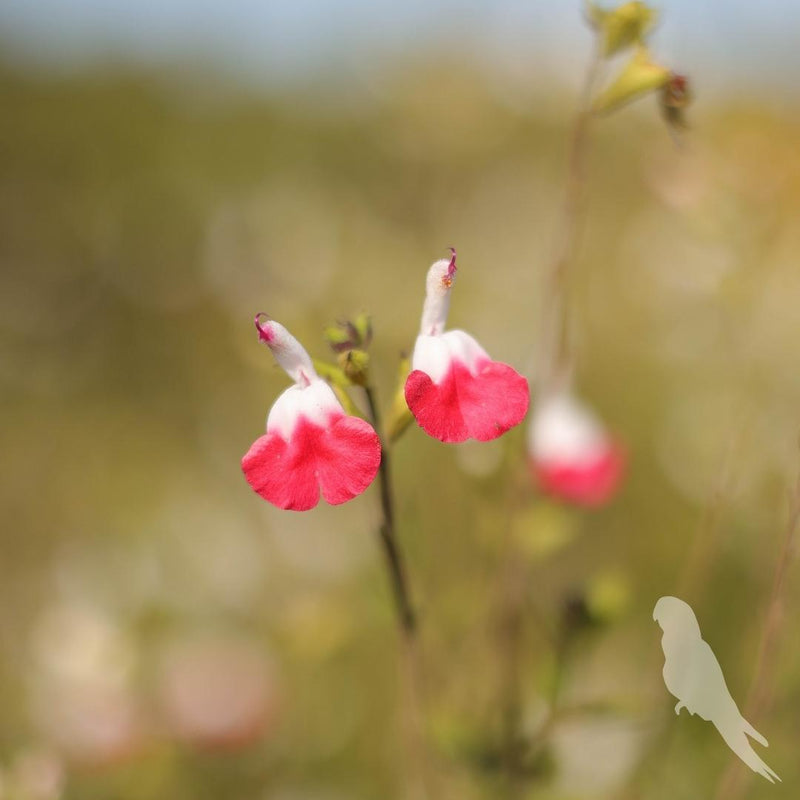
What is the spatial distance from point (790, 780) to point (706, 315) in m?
1.20

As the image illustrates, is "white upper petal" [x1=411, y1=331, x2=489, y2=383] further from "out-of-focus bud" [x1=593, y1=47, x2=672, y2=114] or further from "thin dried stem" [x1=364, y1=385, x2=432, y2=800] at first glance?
"out-of-focus bud" [x1=593, y1=47, x2=672, y2=114]

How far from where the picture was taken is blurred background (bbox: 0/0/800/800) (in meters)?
1.11

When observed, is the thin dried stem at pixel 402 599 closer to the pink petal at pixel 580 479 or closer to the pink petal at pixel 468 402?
the pink petal at pixel 468 402

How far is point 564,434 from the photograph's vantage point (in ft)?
4.17

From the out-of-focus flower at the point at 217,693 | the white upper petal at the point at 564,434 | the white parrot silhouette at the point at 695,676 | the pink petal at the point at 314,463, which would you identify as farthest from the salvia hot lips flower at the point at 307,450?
the out-of-focus flower at the point at 217,693

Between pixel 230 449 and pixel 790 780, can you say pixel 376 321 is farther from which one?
pixel 790 780

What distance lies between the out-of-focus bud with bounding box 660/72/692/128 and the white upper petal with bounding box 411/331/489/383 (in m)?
0.35

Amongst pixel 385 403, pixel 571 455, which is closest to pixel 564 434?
pixel 571 455

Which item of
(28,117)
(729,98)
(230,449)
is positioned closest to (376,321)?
(230,449)

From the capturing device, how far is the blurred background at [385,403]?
1112 mm

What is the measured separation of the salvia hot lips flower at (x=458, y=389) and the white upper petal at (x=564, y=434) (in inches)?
22.9

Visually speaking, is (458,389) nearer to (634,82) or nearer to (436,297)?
(436,297)

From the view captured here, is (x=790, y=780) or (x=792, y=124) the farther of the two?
(x=792, y=124)

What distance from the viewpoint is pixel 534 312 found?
1.99 metres
